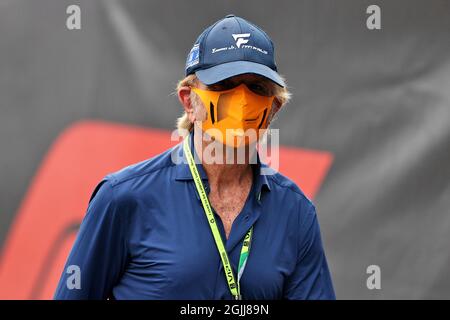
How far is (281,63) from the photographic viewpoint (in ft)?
13.4

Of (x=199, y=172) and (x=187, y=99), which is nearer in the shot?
(x=199, y=172)

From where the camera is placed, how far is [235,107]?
92.2 inches

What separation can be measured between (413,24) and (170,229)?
89.3 inches

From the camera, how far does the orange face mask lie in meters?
2.35

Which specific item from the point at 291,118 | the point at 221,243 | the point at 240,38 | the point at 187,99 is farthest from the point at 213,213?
the point at 291,118

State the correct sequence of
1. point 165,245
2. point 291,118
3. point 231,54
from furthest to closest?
point 291,118 < point 231,54 < point 165,245

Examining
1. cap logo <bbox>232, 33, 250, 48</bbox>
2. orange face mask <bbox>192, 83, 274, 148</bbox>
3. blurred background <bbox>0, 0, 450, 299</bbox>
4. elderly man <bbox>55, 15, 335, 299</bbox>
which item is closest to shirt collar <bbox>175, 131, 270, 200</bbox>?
elderly man <bbox>55, 15, 335, 299</bbox>

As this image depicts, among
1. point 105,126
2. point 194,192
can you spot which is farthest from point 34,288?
point 194,192

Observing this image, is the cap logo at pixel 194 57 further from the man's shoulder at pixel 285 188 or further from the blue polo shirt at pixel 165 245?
the man's shoulder at pixel 285 188

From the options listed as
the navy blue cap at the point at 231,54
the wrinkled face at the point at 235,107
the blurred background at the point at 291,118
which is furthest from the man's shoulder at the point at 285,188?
the blurred background at the point at 291,118

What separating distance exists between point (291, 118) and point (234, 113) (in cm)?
178

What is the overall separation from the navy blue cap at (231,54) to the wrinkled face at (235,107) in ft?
0.14

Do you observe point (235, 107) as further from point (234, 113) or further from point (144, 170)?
point (144, 170)

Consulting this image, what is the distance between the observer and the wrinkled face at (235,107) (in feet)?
7.71
